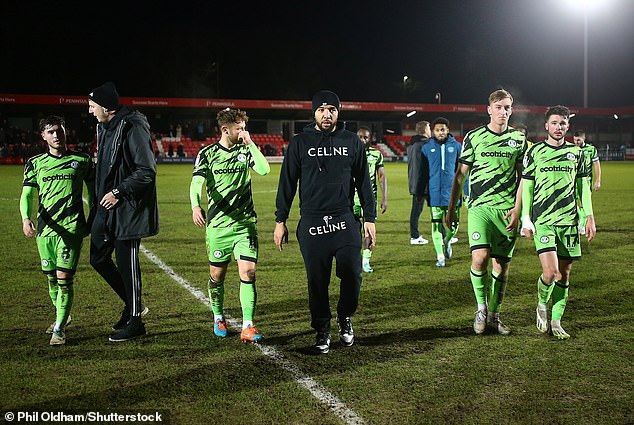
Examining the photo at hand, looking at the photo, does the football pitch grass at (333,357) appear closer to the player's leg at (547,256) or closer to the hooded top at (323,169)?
the player's leg at (547,256)

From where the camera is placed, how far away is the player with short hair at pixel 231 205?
18.9ft

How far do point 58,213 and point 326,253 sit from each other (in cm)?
239

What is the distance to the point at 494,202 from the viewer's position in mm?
5953

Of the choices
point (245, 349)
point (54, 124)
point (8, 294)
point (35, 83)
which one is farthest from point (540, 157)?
point (35, 83)

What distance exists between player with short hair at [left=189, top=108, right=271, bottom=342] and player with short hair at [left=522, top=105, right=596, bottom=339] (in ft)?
7.68

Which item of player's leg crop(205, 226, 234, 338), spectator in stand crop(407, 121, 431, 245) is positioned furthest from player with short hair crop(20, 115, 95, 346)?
spectator in stand crop(407, 121, 431, 245)

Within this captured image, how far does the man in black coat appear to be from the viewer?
5.52m

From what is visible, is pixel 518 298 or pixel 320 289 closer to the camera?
pixel 320 289

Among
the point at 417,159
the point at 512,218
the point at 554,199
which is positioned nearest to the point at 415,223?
the point at 417,159

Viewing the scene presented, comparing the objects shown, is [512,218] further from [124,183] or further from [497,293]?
[124,183]

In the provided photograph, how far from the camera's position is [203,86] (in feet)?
218

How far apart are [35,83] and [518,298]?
61.0 m

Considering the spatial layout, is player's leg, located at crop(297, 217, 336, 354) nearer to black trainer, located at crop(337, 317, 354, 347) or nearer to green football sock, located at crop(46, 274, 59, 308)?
black trainer, located at crop(337, 317, 354, 347)

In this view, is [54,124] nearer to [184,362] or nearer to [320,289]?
[184,362]
